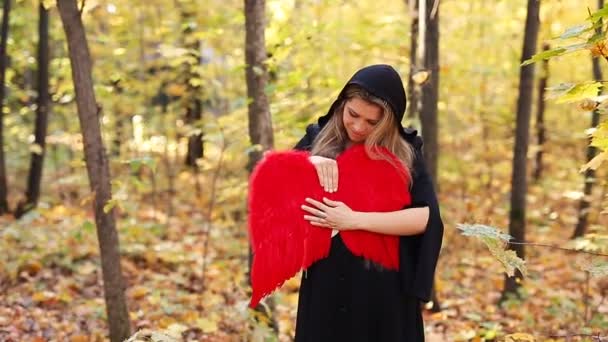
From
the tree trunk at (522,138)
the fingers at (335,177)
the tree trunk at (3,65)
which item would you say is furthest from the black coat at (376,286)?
the tree trunk at (3,65)

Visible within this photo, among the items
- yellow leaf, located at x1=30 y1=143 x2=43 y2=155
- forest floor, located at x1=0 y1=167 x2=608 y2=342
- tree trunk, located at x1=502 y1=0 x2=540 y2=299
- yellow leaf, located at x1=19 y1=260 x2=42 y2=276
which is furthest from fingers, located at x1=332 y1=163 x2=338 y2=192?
yellow leaf, located at x1=30 y1=143 x2=43 y2=155

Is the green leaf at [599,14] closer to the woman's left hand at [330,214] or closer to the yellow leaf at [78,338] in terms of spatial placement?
the woman's left hand at [330,214]

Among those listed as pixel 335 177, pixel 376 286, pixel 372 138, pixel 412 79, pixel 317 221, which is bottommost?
pixel 376 286

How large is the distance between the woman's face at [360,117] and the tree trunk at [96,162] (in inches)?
68.0

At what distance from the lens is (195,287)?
6207 mm

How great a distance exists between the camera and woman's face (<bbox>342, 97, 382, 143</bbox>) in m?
2.49

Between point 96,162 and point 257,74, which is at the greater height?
point 257,74

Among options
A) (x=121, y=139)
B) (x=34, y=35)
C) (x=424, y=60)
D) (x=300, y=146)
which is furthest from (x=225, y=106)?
(x=300, y=146)

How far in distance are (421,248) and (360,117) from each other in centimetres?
63

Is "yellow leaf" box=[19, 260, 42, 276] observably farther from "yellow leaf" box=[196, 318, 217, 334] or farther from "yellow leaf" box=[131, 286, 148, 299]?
"yellow leaf" box=[196, 318, 217, 334]

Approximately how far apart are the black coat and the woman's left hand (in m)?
0.12

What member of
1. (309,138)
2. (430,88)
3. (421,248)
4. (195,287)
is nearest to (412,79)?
(430,88)

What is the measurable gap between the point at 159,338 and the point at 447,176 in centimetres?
933

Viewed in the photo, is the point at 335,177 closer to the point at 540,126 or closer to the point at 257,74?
the point at 257,74
